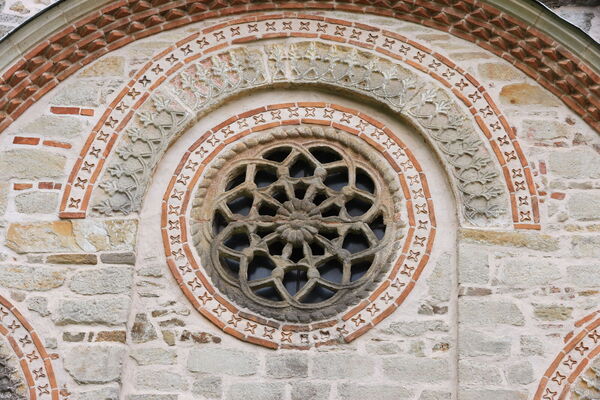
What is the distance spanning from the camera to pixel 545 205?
8508mm

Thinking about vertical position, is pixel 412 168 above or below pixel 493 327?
above

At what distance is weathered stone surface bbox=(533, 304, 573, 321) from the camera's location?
8.11 meters

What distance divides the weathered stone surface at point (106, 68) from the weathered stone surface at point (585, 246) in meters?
3.54

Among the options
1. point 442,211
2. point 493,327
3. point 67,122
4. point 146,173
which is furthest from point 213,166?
point 493,327

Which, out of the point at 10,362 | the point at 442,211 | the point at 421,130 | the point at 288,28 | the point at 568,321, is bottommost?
the point at 10,362

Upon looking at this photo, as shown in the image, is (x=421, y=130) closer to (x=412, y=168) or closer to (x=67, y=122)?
(x=412, y=168)

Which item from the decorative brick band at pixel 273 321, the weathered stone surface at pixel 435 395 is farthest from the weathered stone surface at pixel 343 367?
the weathered stone surface at pixel 435 395

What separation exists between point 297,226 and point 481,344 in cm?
153

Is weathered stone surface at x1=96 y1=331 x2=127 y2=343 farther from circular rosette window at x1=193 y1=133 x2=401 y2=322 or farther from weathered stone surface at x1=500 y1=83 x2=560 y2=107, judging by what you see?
weathered stone surface at x1=500 y1=83 x2=560 y2=107

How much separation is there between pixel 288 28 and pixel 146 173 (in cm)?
160

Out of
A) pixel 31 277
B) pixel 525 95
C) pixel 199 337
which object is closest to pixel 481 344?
pixel 199 337

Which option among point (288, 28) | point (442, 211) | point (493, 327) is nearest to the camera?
point (493, 327)

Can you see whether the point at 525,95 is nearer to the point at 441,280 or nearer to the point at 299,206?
the point at 441,280

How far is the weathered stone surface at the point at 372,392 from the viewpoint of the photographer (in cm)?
797
